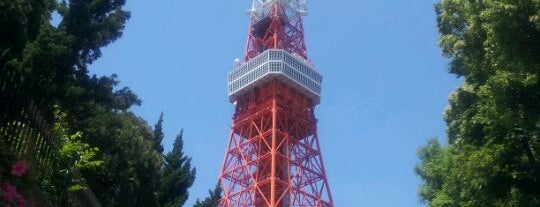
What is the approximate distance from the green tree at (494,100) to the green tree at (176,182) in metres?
5.44

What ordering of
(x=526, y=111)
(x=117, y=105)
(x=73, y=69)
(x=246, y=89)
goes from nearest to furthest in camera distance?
(x=526, y=111)
(x=73, y=69)
(x=117, y=105)
(x=246, y=89)

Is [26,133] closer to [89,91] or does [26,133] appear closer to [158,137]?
[89,91]

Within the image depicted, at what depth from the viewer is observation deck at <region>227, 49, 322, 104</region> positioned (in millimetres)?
51750

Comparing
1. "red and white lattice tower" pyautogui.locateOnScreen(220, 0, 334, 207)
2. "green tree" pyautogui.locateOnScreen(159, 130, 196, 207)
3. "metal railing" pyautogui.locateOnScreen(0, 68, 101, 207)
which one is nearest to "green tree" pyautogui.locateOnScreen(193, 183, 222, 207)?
"green tree" pyautogui.locateOnScreen(159, 130, 196, 207)

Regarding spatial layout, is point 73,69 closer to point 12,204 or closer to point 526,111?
point 12,204

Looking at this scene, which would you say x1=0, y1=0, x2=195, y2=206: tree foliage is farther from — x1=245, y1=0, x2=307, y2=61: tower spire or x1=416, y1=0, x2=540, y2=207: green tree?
x1=245, y1=0, x2=307, y2=61: tower spire

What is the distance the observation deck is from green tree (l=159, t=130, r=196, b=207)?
37218 millimetres

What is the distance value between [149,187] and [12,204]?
7071mm

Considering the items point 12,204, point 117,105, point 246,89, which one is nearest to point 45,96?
point 117,105

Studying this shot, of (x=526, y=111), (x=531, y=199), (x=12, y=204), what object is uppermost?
(x=526, y=111)

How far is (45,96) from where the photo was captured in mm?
11742

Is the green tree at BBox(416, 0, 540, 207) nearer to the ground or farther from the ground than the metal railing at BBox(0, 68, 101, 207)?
farther from the ground

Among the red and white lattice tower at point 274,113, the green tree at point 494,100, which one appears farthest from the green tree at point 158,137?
the red and white lattice tower at point 274,113

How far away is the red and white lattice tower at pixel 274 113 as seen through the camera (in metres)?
46.3
